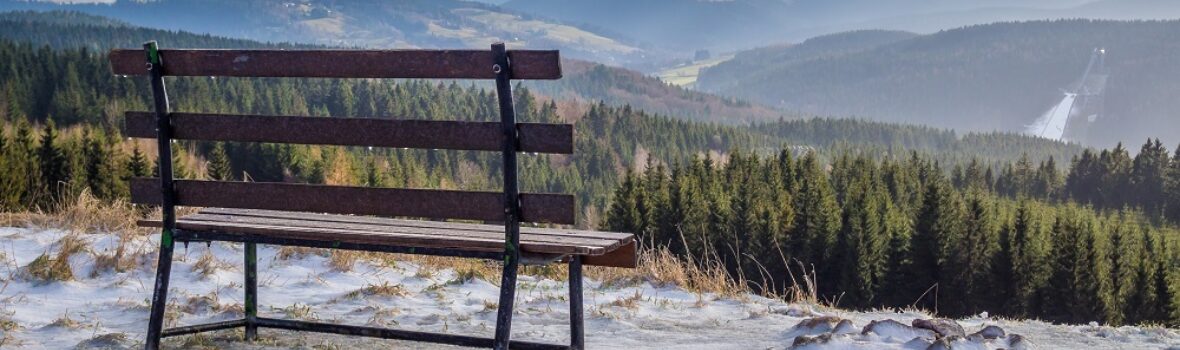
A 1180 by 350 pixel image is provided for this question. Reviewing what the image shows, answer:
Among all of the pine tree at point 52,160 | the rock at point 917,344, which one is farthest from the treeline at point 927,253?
the rock at point 917,344

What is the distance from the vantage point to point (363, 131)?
15.5 feet

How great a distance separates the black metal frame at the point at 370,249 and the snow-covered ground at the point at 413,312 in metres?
0.30

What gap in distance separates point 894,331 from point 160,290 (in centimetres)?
389

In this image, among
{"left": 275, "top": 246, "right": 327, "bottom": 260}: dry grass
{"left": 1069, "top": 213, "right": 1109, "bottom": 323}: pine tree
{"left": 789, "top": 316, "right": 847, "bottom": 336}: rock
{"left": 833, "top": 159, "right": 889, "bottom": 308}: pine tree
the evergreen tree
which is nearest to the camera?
{"left": 789, "top": 316, "right": 847, "bottom": 336}: rock

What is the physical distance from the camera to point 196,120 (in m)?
5.11

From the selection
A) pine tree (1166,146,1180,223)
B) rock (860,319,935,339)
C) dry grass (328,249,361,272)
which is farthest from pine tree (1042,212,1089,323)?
pine tree (1166,146,1180,223)

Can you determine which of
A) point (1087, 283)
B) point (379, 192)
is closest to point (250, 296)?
point (379, 192)

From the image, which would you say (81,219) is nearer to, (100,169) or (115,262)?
(115,262)

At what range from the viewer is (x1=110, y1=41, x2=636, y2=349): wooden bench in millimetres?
4500

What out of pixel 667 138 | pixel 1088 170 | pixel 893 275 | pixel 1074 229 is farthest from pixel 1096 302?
pixel 667 138

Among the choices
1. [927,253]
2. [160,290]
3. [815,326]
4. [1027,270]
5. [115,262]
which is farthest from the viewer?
[927,253]

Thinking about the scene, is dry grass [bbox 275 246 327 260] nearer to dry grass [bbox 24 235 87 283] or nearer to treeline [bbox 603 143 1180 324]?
dry grass [bbox 24 235 87 283]

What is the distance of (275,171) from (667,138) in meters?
95.8

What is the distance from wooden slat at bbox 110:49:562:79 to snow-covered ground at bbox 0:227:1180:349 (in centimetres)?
156
